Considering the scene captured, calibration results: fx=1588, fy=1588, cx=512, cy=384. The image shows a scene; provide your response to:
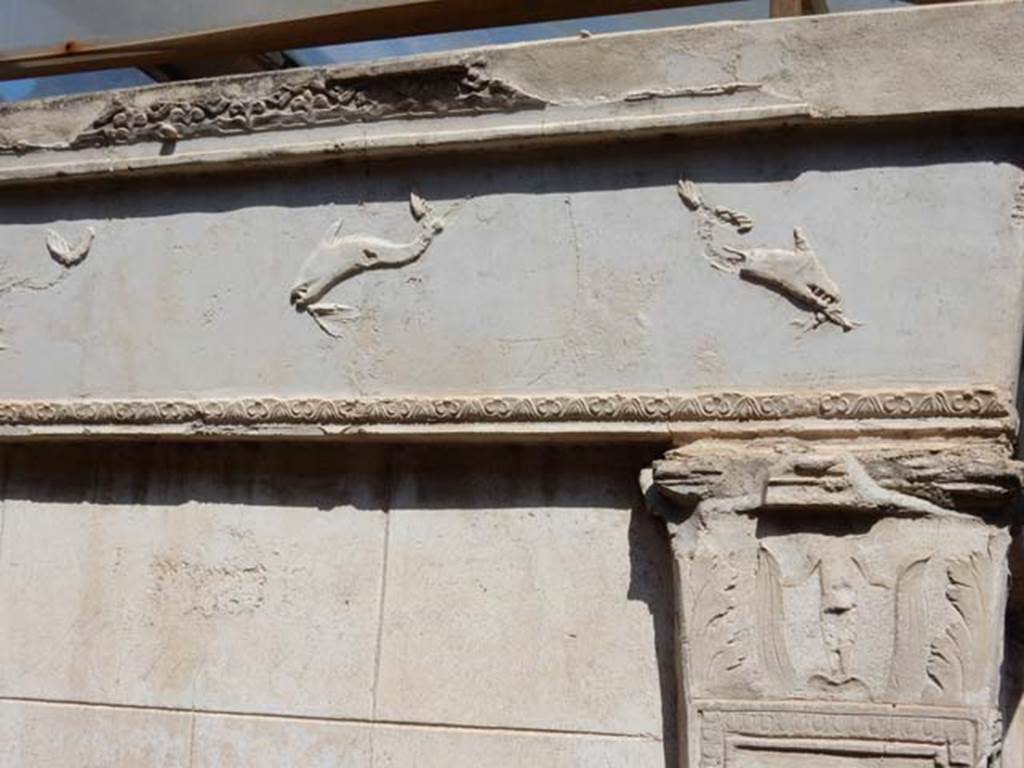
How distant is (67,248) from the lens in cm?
573

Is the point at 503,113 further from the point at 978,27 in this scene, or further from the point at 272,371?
the point at 978,27

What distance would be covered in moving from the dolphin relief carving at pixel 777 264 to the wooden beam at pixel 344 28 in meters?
0.89

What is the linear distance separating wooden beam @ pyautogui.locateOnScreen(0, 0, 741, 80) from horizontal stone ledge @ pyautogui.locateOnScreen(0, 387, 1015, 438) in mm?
1383

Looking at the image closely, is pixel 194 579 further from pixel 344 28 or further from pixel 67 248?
pixel 344 28

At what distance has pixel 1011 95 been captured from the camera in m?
4.60

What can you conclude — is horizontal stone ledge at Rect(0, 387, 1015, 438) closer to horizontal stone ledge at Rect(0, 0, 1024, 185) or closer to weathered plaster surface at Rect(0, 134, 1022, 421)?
weathered plaster surface at Rect(0, 134, 1022, 421)

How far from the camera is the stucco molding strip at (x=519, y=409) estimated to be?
458cm

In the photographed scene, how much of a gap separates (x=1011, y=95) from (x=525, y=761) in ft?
8.07

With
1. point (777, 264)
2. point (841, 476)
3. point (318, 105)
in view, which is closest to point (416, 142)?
point (318, 105)

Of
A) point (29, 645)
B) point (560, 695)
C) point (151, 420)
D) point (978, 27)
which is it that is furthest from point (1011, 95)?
point (29, 645)

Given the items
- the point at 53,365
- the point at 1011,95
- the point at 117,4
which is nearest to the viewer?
the point at 1011,95

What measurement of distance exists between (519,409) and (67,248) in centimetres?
189

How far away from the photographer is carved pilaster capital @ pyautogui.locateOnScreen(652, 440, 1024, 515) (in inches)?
175

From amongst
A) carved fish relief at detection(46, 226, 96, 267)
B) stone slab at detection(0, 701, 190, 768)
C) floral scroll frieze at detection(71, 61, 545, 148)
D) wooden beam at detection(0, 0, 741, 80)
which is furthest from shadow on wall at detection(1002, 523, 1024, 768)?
carved fish relief at detection(46, 226, 96, 267)
